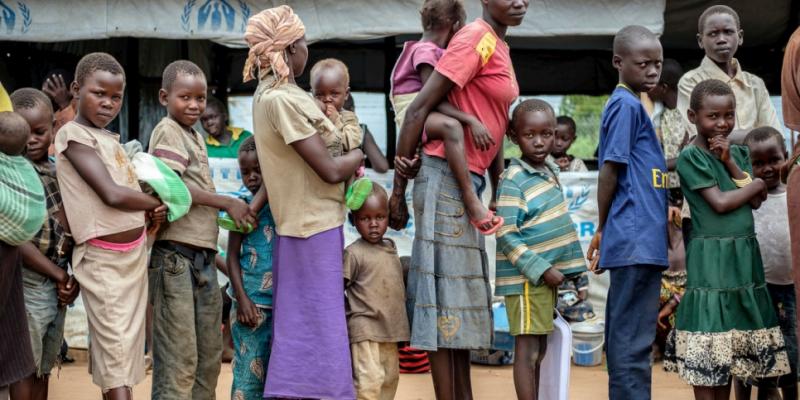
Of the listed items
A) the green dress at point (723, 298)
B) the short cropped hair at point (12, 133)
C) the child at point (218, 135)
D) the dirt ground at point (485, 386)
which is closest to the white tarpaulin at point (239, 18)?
the child at point (218, 135)

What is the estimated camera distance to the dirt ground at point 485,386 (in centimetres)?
603

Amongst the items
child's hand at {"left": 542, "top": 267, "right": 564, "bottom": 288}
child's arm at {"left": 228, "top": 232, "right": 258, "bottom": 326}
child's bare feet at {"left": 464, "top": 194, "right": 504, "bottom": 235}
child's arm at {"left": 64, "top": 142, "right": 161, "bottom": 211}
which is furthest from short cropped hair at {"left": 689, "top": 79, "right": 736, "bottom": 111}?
child's arm at {"left": 64, "top": 142, "right": 161, "bottom": 211}

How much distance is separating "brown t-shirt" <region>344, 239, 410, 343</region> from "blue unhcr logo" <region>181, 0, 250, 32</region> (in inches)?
127

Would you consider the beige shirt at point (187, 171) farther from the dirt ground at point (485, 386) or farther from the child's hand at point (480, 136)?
the dirt ground at point (485, 386)

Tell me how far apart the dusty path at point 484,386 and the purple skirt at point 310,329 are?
1.90 m

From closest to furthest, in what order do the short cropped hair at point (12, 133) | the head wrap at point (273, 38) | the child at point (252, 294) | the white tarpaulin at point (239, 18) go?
1. the short cropped hair at point (12, 133)
2. the head wrap at point (273, 38)
3. the child at point (252, 294)
4. the white tarpaulin at point (239, 18)

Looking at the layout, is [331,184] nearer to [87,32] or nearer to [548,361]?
[548,361]

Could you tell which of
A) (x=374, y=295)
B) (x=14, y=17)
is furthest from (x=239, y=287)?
(x=14, y=17)

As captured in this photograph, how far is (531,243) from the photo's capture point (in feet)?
14.8

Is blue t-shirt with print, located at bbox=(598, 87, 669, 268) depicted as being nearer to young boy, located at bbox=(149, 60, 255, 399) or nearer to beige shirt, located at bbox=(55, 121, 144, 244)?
young boy, located at bbox=(149, 60, 255, 399)

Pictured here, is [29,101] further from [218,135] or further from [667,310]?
[667,310]

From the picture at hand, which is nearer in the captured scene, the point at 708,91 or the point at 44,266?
the point at 44,266

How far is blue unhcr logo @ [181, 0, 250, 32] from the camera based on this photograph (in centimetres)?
723

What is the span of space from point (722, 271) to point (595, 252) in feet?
2.03
